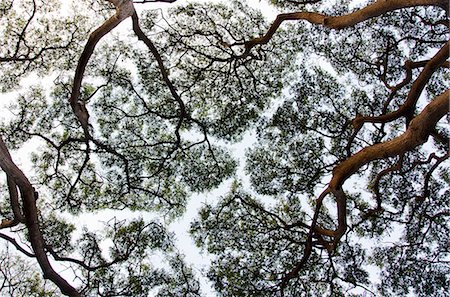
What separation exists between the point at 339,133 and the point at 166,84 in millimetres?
3449

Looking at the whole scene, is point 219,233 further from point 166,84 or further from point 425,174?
point 425,174

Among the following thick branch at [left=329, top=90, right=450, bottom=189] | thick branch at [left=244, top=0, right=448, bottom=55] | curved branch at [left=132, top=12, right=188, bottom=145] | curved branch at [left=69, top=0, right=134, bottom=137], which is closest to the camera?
thick branch at [left=329, top=90, right=450, bottom=189]

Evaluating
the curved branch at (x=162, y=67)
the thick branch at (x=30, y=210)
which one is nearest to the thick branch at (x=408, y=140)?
the thick branch at (x=30, y=210)

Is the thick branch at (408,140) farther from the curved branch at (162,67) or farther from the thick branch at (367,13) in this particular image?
the curved branch at (162,67)

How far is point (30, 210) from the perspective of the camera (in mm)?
6277

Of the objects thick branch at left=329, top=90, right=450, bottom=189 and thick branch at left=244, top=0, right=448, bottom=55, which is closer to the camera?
thick branch at left=329, top=90, right=450, bottom=189

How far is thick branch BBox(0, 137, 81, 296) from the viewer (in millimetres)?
5779

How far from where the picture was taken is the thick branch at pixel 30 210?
5779 millimetres

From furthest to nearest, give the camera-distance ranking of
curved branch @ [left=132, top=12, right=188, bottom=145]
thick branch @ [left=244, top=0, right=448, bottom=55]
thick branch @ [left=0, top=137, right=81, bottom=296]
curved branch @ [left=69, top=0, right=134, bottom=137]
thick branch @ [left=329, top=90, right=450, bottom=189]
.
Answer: curved branch @ [left=132, top=12, right=188, bottom=145], curved branch @ [left=69, top=0, right=134, bottom=137], thick branch @ [left=244, top=0, right=448, bottom=55], thick branch @ [left=0, top=137, right=81, bottom=296], thick branch @ [left=329, top=90, right=450, bottom=189]

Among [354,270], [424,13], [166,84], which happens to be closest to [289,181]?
[354,270]

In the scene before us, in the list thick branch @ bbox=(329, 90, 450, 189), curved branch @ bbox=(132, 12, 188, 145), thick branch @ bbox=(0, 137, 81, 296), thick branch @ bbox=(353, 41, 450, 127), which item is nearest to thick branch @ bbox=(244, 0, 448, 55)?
thick branch @ bbox=(353, 41, 450, 127)

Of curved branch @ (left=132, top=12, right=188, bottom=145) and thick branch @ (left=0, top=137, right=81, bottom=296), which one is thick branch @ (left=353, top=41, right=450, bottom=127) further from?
thick branch @ (left=0, top=137, right=81, bottom=296)

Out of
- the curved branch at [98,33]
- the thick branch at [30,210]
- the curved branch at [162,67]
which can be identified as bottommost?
the thick branch at [30,210]

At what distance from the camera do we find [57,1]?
1028 centimetres
